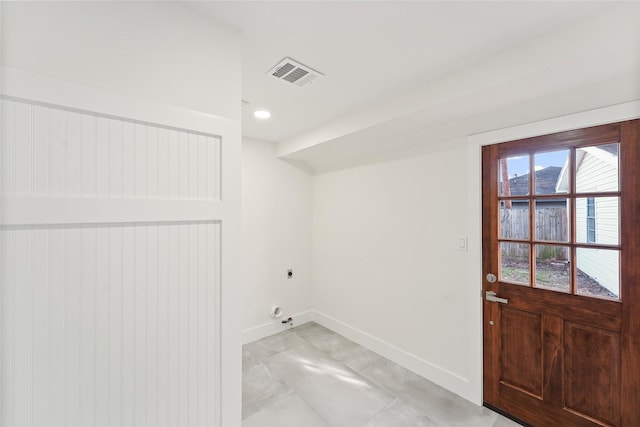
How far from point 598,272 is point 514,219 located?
0.54 meters

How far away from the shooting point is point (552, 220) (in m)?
1.79

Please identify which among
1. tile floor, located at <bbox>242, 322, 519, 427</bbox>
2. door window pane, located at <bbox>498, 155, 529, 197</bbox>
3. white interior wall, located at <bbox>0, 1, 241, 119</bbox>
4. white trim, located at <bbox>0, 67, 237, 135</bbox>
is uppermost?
white interior wall, located at <bbox>0, 1, 241, 119</bbox>

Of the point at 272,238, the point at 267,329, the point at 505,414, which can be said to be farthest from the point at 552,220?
the point at 267,329

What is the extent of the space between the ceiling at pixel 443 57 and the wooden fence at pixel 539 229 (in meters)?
0.65

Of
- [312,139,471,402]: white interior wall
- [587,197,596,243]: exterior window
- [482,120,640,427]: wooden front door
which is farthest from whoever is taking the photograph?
[312,139,471,402]: white interior wall

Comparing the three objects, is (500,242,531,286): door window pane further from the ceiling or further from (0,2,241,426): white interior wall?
(0,2,241,426): white interior wall

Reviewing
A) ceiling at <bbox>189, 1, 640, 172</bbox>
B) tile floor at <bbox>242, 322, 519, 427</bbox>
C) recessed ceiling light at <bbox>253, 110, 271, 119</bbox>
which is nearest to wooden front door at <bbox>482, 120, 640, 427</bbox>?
ceiling at <bbox>189, 1, 640, 172</bbox>

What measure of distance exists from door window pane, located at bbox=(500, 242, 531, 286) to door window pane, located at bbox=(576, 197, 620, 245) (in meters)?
0.32

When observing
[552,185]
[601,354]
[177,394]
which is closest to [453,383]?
[601,354]

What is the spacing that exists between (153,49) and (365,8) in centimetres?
96

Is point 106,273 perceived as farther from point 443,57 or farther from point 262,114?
point 443,57

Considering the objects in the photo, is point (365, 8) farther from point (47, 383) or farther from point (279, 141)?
point (279, 141)

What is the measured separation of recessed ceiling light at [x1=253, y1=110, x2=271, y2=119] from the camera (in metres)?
2.36

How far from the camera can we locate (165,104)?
112 cm
